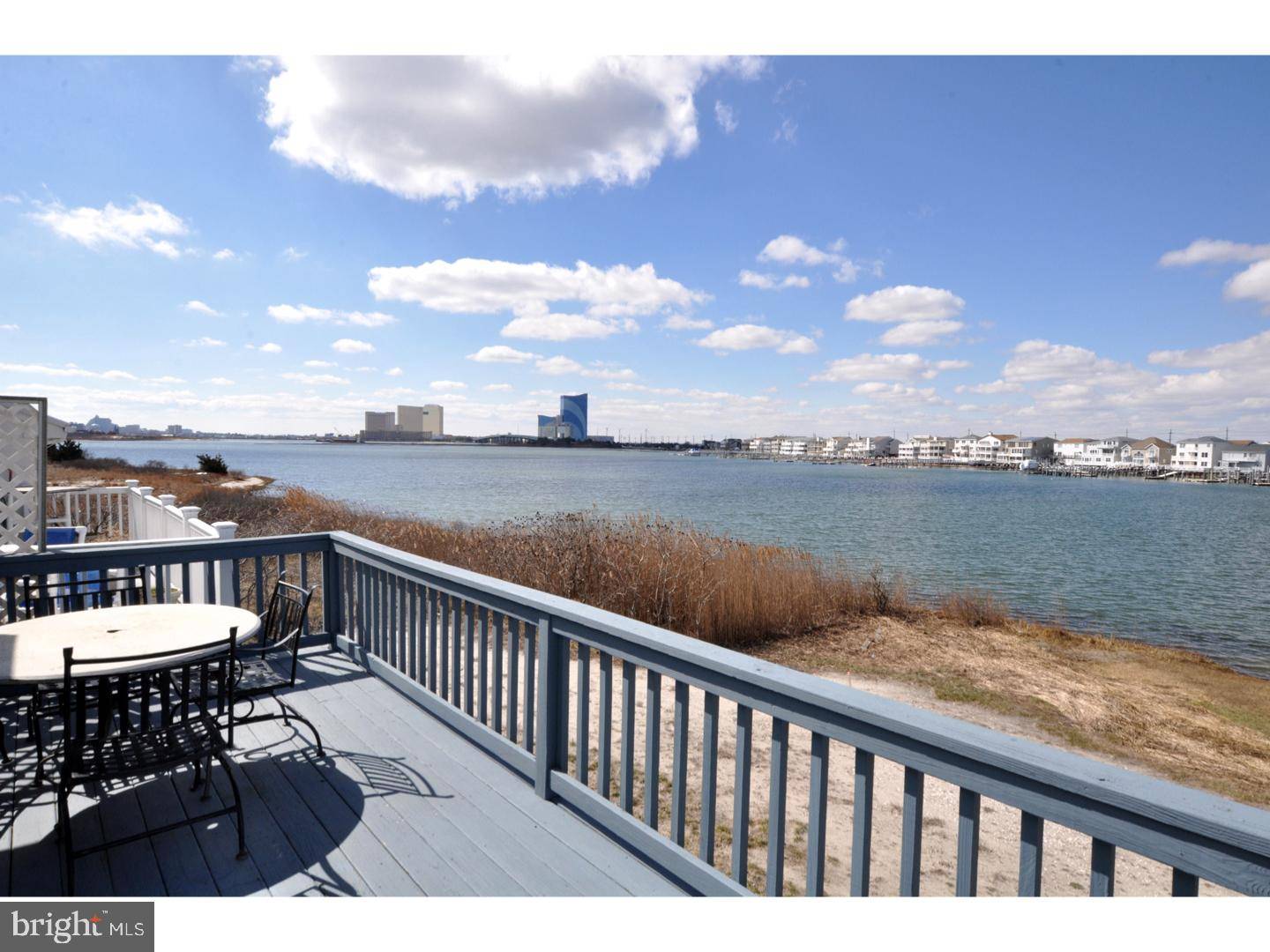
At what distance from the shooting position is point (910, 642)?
8609 mm

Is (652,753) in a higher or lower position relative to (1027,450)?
lower

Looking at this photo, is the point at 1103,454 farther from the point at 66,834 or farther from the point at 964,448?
the point at 66,834

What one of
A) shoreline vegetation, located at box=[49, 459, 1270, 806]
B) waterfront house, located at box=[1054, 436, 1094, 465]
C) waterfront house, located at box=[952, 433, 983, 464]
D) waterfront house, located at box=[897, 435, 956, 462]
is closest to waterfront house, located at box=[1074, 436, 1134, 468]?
waterfront house, located at box=[1054, 436, 1094, 465]

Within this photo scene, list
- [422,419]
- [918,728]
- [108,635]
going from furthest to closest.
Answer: [422,419] → [108,635] → [918,728]

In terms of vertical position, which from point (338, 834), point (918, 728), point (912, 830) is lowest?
point (338, 834)

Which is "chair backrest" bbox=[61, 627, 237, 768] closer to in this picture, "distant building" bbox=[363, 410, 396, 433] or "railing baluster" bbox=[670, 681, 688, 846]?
"railing baluster" bbox=[670, 681, 688, 846]

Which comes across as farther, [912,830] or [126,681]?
[126,681]

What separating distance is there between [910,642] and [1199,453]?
379ft

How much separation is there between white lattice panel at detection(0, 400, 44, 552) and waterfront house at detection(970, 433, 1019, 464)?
434ft

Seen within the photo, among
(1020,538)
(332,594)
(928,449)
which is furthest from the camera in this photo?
(928,449)

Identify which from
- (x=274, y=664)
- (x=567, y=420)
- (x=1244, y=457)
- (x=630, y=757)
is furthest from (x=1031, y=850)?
(x=1244, y=457)

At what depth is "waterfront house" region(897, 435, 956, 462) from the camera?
130000 mm

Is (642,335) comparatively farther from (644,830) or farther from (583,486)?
(644,830)

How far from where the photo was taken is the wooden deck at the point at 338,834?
2238mm
